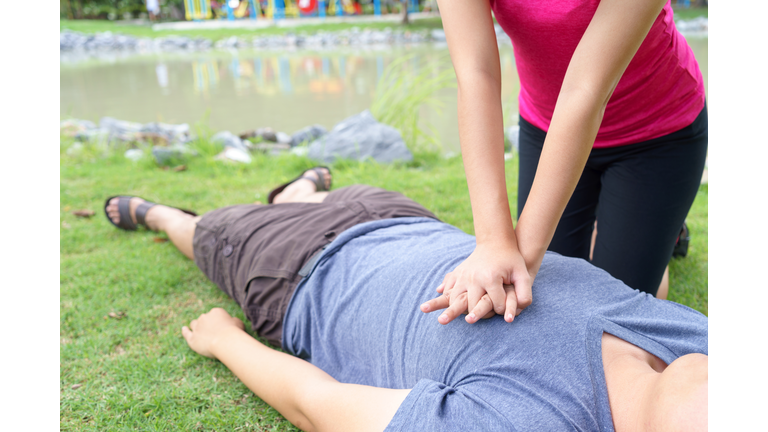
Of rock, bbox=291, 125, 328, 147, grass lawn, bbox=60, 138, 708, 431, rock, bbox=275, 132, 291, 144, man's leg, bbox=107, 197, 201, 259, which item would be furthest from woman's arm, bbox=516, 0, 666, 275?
rock, bbox=275, 132, 291, 144

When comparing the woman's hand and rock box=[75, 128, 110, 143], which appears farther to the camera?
rock box=[75, 128, 110, 143]

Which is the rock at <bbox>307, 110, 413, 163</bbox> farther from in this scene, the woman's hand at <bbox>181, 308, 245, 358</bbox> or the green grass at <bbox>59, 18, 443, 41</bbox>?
the green grass at <bbox>59, 18, 443, 41</bbox>

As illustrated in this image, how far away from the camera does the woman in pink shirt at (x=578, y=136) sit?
1.00 m

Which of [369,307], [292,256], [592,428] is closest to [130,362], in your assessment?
[292,256]

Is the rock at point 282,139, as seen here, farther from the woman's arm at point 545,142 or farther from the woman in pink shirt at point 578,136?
the woman's arm at point 545,142

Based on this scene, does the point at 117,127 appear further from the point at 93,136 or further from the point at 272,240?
the point at 272,240

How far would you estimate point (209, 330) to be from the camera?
5.17 feet

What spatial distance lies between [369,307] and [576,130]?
620mm

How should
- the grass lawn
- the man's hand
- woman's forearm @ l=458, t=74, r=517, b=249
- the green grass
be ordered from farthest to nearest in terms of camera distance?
the green grass < the grass lawn < woman's forearm @ l=458, t=74, r=517, b=249 < the man's hand

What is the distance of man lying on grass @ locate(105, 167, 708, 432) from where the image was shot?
2.79ft

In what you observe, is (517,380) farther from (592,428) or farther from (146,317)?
(146,317)

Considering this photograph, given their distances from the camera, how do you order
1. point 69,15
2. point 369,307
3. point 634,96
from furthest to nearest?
1. point 69,15
2. point 634,96
3. point 369,307

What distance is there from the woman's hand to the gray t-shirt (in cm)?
31

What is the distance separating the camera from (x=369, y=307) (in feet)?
3.98
